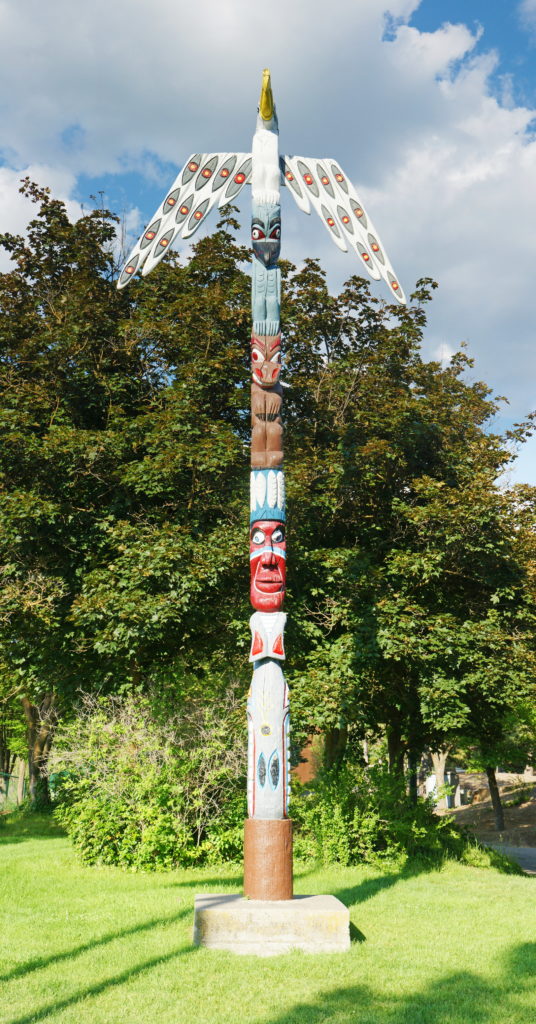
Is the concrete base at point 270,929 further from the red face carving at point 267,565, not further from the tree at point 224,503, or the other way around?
the tree at point 224,503

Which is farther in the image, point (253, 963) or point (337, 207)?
point (337, 207)

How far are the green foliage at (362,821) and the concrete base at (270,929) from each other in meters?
6.37

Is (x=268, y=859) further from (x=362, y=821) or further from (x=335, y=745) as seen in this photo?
(x=335, y=745)

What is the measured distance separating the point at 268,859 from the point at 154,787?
17.8 ft

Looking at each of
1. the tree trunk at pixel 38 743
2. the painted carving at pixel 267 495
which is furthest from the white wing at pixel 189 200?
the tree trunk at pixel 38 743

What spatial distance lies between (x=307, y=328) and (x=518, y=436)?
218 inches

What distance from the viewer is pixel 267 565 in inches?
356

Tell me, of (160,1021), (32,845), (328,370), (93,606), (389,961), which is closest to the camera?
(160,1021)

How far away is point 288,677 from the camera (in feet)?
49.8

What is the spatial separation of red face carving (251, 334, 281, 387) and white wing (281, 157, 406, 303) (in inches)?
83.4

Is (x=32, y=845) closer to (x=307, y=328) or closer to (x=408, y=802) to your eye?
(x=408, y=802)

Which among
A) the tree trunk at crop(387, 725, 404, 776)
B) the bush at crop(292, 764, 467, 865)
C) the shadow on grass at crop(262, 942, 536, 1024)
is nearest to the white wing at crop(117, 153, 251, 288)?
the shadow on grass at crop(262, 942, 536, 1024)

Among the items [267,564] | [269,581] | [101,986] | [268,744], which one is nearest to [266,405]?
[267,564]

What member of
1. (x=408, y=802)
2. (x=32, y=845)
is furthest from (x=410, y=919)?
(x=32, y=845)
